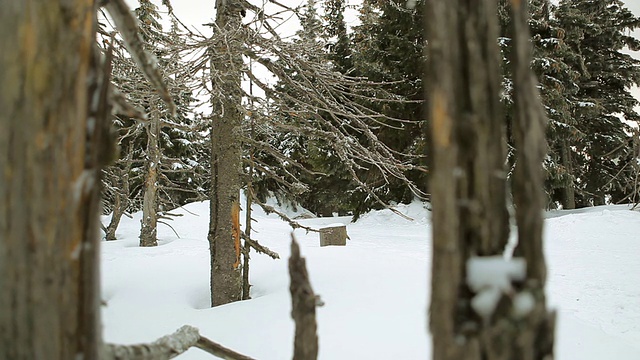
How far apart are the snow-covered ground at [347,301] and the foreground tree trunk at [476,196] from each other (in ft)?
7.54

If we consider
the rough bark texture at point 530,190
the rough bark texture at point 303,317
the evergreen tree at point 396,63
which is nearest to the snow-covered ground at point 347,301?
the rough bark texture at point 303,317

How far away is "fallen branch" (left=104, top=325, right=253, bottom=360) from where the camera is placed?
3.29ft

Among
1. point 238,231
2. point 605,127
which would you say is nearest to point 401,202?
point 605,127

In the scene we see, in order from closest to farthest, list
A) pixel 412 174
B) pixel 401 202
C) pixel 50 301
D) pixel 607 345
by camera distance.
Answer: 1. pixel 50 301
2. pixel 607 345
3. pixel 412 174
4. pixel 401 202

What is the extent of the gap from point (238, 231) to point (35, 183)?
15.1 feet

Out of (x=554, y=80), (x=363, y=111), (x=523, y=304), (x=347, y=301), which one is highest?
(x=554, y=80)

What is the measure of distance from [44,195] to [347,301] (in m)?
3.94

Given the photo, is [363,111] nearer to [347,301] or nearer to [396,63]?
[396,63]

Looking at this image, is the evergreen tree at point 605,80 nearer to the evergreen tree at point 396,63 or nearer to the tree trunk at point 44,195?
the evergreen tree at point 396,63

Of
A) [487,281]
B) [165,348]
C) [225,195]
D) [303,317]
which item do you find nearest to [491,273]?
[487,281]

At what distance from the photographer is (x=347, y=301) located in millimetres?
4496

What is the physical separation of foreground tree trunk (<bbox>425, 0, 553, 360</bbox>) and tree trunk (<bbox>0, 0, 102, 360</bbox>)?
0.68 m

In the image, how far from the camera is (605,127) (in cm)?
1819

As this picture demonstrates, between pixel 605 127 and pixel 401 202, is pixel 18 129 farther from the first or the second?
pixel 605 127
